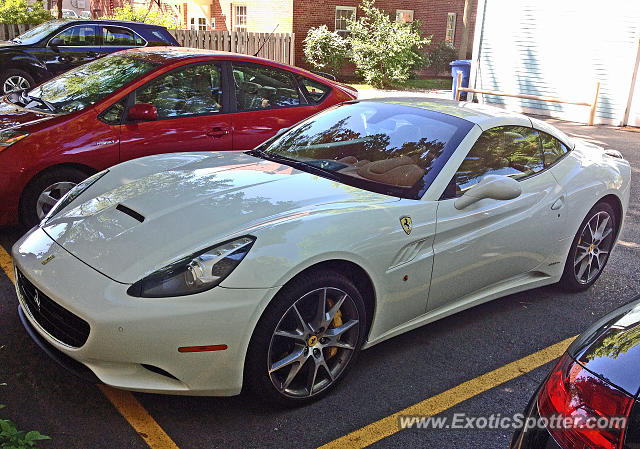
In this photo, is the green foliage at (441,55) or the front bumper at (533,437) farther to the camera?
the green foliage at (441,55)

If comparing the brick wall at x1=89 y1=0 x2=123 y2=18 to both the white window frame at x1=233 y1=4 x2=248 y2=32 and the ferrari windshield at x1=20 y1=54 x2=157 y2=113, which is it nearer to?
the white window frame at x1=233 y1=4 x2=248 y2=32

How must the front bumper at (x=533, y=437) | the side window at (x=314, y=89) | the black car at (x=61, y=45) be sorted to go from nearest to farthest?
the front bumper at (x=533, y=437), the side window at (x=314, y=89), the black car at (x=61, y=45)

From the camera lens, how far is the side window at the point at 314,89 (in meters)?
6.60

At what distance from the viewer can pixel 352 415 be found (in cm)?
315

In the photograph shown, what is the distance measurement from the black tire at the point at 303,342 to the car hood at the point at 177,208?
1.12ft

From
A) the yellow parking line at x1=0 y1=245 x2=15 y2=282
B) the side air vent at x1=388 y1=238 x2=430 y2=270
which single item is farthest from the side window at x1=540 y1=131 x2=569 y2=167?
the yellow parking line at x1=0 y1=245 x2=15 y2=282

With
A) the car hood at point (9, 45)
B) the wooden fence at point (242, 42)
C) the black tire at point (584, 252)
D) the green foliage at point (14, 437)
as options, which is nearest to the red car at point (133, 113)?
the green foliage at point (14, 437)

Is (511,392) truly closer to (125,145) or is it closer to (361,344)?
(361,344)

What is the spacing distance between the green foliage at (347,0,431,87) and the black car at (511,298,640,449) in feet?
64.3

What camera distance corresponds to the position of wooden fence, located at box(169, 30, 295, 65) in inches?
700

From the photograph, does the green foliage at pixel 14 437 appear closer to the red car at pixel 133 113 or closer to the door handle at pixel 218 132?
the red car at pixel 133 113

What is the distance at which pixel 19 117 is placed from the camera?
528 cm

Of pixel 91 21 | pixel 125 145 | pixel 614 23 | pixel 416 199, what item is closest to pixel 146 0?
pixel 91 21

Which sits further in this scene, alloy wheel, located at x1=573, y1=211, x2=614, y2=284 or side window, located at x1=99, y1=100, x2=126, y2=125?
side window, located at x1=99, y1=100, x2=126, y2=125
